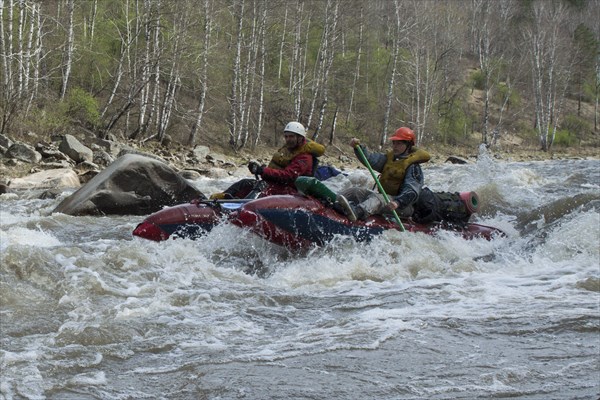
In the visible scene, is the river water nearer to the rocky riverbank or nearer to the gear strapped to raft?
the gear strapped to raft

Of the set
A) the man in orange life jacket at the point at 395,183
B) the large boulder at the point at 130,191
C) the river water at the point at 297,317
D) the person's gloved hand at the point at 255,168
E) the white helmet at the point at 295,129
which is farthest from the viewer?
the large boulder at the point at 130,191

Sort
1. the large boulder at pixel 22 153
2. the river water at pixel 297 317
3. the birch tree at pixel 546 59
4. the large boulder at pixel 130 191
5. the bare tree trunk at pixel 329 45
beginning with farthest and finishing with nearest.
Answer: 1. the birch tree at pixel 546 59
2. the bare tree trunk at pixel 329 45
3. the large boulder at pixel 22 153
4. the large boulder at pixel 130 191
5. the river water at pixel 297 317

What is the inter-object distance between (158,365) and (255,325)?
1.16 metres

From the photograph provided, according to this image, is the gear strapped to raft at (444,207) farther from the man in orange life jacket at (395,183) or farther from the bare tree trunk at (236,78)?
the bare tree trunk at (236,78)

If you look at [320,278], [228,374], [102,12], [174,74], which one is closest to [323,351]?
[228,374]

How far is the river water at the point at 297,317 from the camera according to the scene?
14.1 feet

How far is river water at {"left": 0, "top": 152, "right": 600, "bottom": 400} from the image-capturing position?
4.31 metres

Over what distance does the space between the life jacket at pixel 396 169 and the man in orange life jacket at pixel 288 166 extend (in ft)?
2.74

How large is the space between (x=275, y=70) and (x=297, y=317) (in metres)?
27.3

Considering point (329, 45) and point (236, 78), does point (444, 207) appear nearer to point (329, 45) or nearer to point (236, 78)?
point (236, 78)

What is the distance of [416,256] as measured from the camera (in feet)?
26.6

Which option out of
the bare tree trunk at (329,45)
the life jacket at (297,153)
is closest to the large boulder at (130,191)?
the life jacket at (297,153)

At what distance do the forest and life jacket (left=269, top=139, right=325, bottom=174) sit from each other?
5926 mm

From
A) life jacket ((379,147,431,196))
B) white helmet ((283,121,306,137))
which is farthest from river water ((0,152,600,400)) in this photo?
white helmet ((283,121,306,137))
